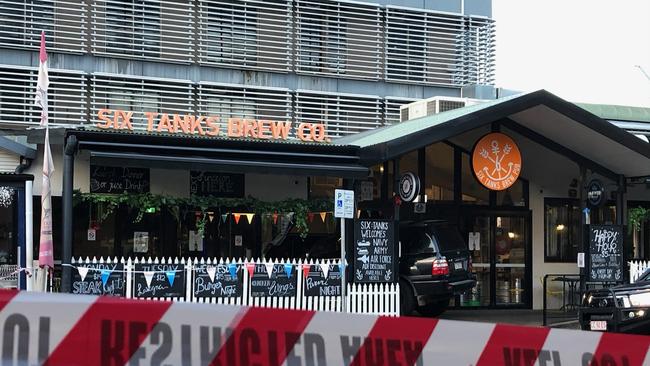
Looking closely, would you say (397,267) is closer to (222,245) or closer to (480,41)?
(222,245)

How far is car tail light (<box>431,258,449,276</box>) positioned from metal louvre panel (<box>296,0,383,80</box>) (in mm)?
13371

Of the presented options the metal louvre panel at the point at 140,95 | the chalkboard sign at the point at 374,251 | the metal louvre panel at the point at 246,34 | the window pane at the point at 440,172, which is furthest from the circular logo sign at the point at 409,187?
the metal louvre panel at the point at 246,34

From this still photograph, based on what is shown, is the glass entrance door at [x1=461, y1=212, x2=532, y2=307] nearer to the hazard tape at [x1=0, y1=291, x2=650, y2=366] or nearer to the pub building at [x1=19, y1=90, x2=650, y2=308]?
the pub building at [x1=19, y1=90, x2=650, y2=308]

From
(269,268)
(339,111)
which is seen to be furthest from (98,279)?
(339,111)

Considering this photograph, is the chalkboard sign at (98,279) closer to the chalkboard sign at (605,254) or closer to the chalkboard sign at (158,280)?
the chalkboard sign at (158,280)

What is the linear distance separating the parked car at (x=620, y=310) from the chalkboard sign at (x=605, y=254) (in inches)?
159

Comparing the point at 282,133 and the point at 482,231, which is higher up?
the point at 282,133

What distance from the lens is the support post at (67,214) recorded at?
11727mm

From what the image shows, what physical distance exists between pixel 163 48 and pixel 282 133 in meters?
6.66

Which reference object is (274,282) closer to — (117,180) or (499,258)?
(117,180)

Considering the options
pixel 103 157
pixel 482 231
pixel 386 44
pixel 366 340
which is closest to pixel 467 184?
pixel 482 231

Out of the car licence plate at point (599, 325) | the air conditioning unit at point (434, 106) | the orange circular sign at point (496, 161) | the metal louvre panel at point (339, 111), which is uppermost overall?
the metal louvre panel at point (339, 111)

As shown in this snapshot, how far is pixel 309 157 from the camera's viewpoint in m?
13.6

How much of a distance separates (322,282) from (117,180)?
4733 mm
